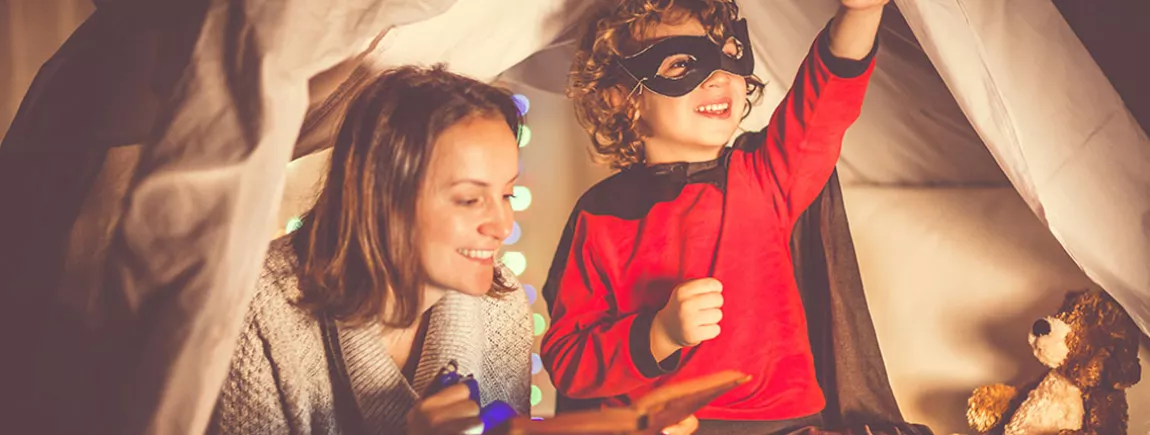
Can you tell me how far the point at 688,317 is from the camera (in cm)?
117

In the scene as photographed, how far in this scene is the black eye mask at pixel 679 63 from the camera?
121 centimetres

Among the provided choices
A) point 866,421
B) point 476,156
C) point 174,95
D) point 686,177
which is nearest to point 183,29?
point 174,95

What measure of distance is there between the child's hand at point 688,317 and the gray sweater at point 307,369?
0.76ft

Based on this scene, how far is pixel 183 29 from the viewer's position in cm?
111

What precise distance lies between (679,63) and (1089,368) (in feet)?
2.12

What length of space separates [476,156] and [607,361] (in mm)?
301

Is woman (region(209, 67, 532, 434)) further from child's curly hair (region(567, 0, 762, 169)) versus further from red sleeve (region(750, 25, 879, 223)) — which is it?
red sleeve (region(750, 25, 879, 223))

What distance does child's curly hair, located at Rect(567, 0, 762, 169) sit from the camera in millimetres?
1229

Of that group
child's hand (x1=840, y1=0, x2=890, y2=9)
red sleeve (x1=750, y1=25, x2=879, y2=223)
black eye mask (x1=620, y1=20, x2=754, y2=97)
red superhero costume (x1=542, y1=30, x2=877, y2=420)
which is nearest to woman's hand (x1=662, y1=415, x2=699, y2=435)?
red superhero costume (x1=542, y1=30, x2=877, y2=420)

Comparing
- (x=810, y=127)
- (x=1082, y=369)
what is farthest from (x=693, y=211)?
(x=1082, y=369)

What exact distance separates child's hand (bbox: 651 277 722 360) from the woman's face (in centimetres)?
21

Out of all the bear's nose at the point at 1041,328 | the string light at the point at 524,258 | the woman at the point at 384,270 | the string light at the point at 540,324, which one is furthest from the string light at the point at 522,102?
the bear's nose at the point at 1041,328

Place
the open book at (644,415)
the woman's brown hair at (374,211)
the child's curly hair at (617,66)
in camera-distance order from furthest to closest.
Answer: the child's curly hair at (617,66), the woman's brown hair at (374,211), the open book at (644,415)

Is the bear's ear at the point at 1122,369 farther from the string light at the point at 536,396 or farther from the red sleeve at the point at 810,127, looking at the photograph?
the string light at the point at 536,396
